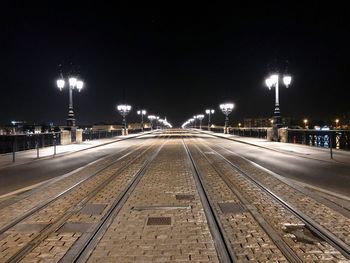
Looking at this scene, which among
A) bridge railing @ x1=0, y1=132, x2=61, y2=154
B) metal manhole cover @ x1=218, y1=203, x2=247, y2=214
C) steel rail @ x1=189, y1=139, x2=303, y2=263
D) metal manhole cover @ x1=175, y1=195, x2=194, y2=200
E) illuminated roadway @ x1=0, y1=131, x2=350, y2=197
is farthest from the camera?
bridge railing @ x1=0, y1=132, x2=61, y2=154

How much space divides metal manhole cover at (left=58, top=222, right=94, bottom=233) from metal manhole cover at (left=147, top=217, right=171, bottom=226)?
3.57ft

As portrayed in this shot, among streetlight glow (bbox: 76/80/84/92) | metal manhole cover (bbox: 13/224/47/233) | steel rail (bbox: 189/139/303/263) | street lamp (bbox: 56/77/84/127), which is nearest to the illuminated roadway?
steel rail (bbox: 189/139/303/263)

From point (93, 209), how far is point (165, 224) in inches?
84.6

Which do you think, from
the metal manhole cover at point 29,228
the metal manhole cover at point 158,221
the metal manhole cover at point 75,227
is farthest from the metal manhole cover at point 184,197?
the metal manhole cover at point 29,228

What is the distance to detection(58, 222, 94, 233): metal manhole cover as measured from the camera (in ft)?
24.5

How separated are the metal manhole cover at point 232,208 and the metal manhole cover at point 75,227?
2.84 metres

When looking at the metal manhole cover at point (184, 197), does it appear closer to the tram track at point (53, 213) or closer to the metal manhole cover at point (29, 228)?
the tram track at point (53, 213)

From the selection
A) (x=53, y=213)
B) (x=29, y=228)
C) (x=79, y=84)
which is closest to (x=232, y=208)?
(x=53, y=213)

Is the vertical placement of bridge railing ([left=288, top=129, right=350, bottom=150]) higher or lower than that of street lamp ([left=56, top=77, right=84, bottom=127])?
lower

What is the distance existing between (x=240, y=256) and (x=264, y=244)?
745 mm

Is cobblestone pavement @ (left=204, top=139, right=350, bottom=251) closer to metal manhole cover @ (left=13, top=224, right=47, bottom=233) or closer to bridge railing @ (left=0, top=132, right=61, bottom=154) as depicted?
metal manhole cover @ (left=13, top=224, right=47, bottom=233)

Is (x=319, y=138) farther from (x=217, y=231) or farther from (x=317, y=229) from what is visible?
(x=217, y=231)

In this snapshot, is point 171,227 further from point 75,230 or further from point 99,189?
point 99,189

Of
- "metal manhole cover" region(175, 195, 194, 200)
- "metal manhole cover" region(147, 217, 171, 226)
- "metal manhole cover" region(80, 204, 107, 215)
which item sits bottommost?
"metal manhole cover" region(147, 217, 171, 226)
